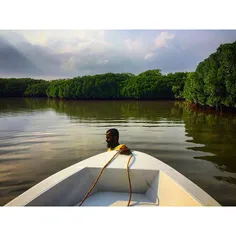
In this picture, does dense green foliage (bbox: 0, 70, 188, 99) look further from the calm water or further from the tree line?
the calm water

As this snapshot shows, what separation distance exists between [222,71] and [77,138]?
363 inches

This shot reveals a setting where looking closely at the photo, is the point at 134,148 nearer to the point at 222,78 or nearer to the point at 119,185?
the point at 119,185

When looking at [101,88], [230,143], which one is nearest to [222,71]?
[230,143]

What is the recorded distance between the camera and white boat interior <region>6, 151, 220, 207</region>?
2.33 meters

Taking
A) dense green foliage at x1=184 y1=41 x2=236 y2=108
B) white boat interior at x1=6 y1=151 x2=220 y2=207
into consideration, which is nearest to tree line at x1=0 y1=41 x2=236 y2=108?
dense green foliage at x1=184 y1=41 x2=236 y2=108

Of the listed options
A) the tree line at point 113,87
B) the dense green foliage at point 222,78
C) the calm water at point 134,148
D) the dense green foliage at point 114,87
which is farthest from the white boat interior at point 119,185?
the dense green foliage at point 114,87

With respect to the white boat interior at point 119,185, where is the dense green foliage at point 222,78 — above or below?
above

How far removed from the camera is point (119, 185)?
9.12 ft

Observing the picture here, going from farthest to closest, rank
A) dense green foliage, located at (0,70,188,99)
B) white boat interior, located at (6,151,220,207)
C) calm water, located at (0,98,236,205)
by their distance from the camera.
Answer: dense green foliage, located at (0,70,188,99) → calm water, located at (0,98,236,205) → white boat interior, located at (6,151,220,207)

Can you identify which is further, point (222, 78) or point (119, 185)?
point (222, 78)

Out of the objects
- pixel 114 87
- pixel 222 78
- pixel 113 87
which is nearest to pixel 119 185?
pixel 222 78

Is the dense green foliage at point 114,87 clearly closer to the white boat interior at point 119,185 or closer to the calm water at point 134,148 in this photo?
the calm water at point 134,148

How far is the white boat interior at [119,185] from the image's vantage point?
2.33 m
